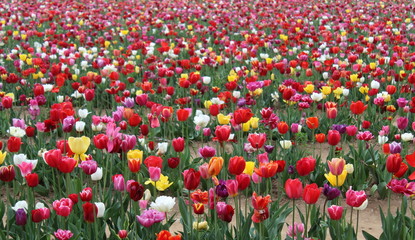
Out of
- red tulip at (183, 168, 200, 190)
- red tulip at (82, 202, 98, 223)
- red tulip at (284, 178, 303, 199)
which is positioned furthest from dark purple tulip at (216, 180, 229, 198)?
red tulip at (82, 202, 98, 223)

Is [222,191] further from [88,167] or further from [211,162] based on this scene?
[88,167]

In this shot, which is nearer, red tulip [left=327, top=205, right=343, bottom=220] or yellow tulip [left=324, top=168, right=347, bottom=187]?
red tulip [left=327, top=205, right=343, bottom=220]

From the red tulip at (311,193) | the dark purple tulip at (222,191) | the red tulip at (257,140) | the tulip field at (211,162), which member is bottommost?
the tulip field at (211,162)

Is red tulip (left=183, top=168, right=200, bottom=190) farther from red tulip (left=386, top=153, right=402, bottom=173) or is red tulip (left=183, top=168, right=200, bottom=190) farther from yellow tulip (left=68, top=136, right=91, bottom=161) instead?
red tulip (left=386, top=153, right=402, bottom=173)

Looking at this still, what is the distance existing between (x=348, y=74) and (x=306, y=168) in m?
3.78

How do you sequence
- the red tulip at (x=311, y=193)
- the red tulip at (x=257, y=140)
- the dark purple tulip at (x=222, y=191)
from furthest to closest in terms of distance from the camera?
the red tulip at (x=257, y=140) → the dark purple tulip at (x=222, y=191) → the red tulip at (x=311, y=193)

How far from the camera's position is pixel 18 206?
10.0 ft

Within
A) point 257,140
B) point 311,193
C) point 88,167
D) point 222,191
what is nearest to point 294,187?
point 311,193

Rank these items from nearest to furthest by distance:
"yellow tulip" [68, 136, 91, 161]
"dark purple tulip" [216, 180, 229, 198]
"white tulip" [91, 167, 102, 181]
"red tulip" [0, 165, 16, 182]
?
"dark purple tulip" [216, 180, 229, 198]
"red tulip" [0, 165, 16, 182]
"yellow tulip" [68, 136, 91, 161]
"white tulip" [91, 167, 102, 181]

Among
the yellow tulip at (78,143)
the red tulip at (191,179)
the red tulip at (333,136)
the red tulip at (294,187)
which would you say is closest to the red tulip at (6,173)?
the yellow tulip at (78,143)

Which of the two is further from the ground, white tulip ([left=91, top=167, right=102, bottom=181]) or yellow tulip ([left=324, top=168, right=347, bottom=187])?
yellow tulip ([left=324, top=168, right=347, bottom=187])

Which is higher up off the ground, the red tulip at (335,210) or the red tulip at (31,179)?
the red tulip at (31,179)

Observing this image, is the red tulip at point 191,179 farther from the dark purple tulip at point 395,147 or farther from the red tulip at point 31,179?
the dark purple tulip at point 395,147

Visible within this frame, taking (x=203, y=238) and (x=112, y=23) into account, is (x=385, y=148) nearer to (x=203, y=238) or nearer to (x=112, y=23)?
(x=203, y=238)
